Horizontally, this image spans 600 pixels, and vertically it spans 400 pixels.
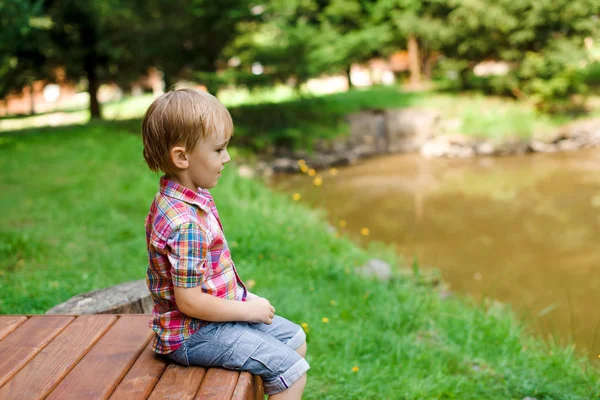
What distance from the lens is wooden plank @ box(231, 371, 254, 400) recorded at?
182cm

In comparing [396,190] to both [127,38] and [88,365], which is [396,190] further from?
[88,365]

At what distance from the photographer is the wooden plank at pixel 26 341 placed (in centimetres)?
207

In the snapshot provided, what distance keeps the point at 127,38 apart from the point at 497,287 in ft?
35.1

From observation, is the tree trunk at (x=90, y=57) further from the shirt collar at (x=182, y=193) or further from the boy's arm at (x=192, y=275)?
the boy's arm at (x=192, y=275)

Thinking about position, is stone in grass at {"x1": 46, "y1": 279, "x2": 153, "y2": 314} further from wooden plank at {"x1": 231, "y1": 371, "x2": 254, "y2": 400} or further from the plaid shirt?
wooden plank at {"x1": 231, "y1": 371, "x2": 254, "y2": 400}

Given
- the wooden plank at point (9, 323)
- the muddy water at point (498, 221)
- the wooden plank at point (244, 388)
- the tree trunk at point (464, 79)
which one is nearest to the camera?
the wooden plank at point (244, 388)

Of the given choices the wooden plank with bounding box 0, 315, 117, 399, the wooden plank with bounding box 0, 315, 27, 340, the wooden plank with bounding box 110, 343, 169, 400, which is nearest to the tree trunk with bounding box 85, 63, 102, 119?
the wooden plank with bounding box 0, 315, 27, 340

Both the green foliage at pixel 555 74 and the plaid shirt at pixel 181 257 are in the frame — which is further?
the green foliage at pixel 555 74

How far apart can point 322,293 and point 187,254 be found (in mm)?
2547

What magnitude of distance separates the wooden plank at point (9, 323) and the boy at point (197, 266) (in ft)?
2.44

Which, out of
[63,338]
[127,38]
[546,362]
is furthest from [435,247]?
[127,38]

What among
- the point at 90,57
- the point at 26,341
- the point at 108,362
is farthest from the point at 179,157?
the point at 90,57

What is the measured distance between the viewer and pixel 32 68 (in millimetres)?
13750

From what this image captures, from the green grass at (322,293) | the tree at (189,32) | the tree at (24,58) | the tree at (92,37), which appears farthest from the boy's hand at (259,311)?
the tree at (92,37)
